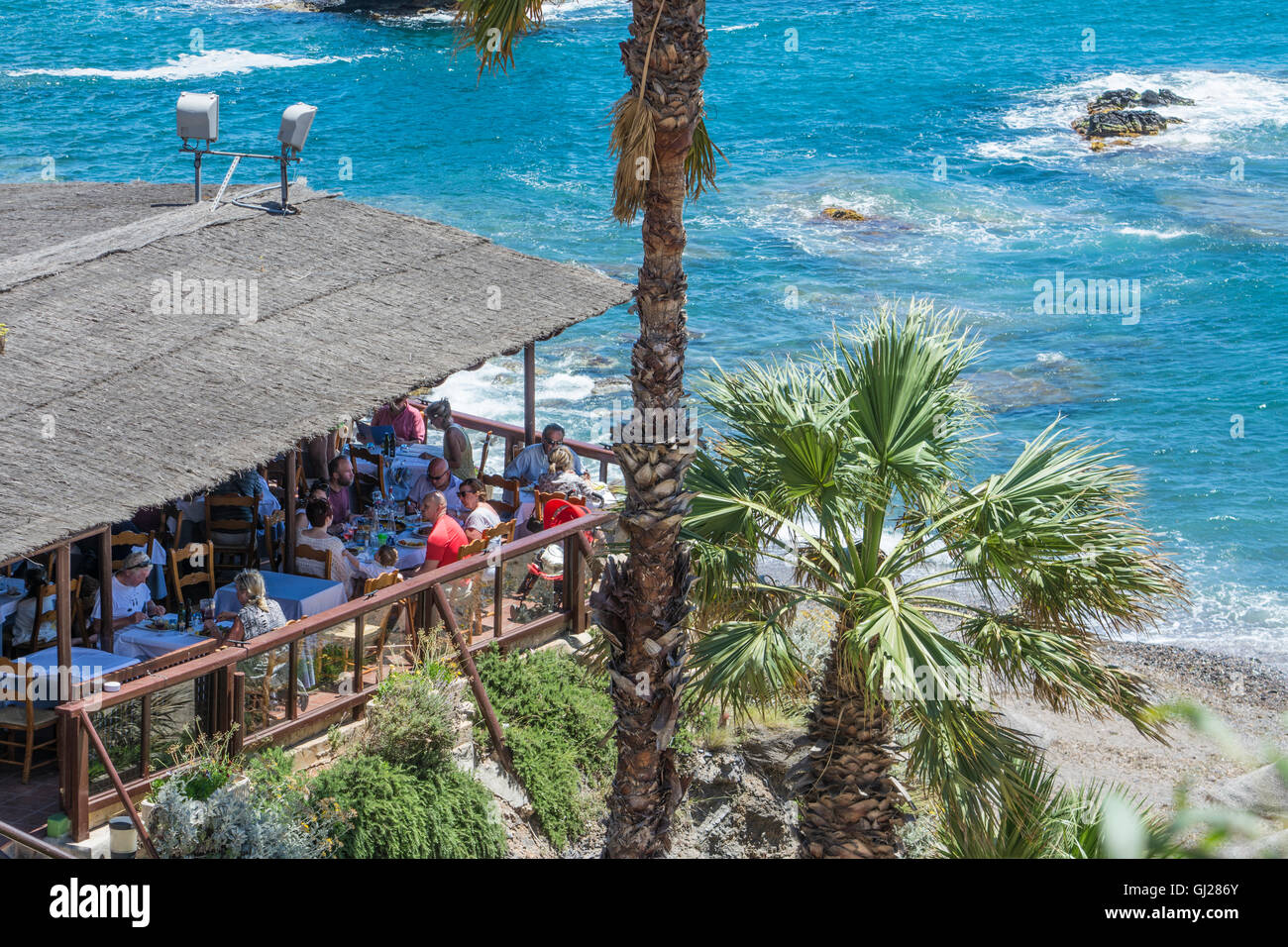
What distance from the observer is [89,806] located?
9.35 metres

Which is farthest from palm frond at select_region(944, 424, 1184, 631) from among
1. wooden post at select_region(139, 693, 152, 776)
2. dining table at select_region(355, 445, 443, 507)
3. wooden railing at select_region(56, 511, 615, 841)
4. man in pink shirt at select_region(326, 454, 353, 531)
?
dining table at select_region(355, 445, 443, 507)

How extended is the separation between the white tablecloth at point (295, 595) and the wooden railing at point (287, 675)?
787mm

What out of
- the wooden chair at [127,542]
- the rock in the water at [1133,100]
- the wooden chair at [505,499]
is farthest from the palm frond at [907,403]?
the rock in the water at [1133,100]

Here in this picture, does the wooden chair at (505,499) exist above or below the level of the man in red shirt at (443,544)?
below

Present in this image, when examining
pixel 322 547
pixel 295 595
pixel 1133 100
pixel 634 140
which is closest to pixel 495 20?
pixel 634 140

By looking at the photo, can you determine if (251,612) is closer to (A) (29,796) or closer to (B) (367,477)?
(A) (29,796)

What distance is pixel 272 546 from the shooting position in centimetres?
1307

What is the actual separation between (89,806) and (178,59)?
6489cm

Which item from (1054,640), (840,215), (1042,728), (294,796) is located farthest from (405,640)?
(840,215)

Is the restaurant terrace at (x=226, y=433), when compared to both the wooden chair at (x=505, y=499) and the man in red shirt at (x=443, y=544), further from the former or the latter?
the man in red shirt at (x=443, y=544)

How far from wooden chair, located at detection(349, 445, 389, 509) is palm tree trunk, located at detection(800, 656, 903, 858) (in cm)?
661

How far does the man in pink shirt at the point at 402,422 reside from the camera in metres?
16.4

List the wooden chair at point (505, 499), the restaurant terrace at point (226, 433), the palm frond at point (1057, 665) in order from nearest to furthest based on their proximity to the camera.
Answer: the palm frond at point (1057, 665), the restaurant terrace at point (226, 433), the wooden chair at point (505, 499)
